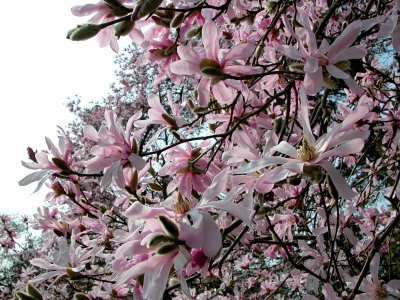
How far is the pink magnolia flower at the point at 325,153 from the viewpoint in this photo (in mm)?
769

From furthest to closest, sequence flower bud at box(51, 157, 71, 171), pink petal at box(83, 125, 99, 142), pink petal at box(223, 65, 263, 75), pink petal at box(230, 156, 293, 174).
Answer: flower bud at box(51, 157, 71, 171), pink petal at box(83, 125, 99, 142), pink petal at box(223, 65, 263, 75), pink petal at box(230, 156, 293, 174)

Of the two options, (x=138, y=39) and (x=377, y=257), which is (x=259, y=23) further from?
(x=377, y=257)

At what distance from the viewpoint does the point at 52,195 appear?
1822 millimetres

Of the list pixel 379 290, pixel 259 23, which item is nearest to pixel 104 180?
pixel 379 290

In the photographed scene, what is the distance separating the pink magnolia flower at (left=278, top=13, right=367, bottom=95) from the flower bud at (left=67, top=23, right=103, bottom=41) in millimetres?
437

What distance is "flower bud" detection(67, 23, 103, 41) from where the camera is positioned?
103 centimetres

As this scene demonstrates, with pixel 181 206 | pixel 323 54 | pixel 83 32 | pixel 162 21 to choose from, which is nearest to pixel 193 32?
pixel 162 21

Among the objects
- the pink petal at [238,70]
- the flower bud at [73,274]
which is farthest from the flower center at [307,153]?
the flower bud at [73,274]

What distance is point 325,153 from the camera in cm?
78

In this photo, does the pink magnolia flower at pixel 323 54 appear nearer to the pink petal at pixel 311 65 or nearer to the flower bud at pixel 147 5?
the pink petal at pixel 311 65

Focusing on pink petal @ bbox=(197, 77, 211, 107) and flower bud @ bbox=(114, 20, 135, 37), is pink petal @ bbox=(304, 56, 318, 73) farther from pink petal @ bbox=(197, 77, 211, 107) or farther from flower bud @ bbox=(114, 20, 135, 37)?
flower bud @ bbox=(114, 20, 135, 37)

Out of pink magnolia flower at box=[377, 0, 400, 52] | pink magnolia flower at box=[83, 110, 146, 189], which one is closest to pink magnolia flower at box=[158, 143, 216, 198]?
pink magnolia flower at box=[83, 110, 146, 189]

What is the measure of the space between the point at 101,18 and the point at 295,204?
3.05 ft

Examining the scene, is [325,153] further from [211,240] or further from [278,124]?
[278,124]
